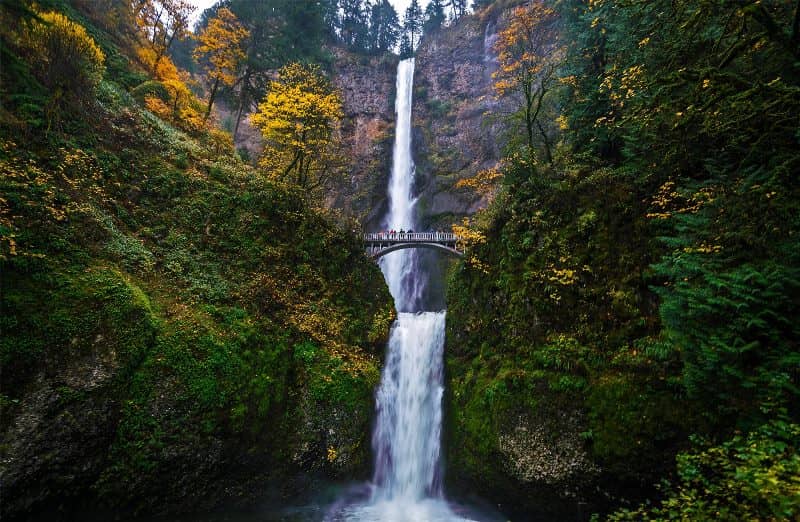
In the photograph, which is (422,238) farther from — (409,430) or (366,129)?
(366,129)

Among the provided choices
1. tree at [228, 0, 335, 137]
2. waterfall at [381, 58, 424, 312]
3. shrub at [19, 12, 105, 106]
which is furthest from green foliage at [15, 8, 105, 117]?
waterfall at [381, 58, 424, 312]

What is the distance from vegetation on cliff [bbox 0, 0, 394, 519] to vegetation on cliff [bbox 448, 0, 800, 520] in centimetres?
477

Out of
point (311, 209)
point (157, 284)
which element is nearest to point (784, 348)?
point (157, 284)

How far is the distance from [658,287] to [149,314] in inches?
442

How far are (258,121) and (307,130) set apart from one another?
2.01m

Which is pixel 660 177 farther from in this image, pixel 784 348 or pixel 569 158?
pixel 784 348

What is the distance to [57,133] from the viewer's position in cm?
976

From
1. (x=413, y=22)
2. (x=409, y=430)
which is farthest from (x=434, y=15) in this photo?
(x=409, y=430)

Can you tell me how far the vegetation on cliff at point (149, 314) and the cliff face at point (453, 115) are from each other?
18.4m

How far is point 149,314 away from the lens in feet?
29.1

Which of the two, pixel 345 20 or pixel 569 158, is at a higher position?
pixel 345 20

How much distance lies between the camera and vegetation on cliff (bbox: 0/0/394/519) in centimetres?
723

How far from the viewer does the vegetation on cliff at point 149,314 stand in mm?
7234

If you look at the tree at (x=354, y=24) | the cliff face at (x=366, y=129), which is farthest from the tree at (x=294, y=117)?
the tree at (x=354, y=24)
